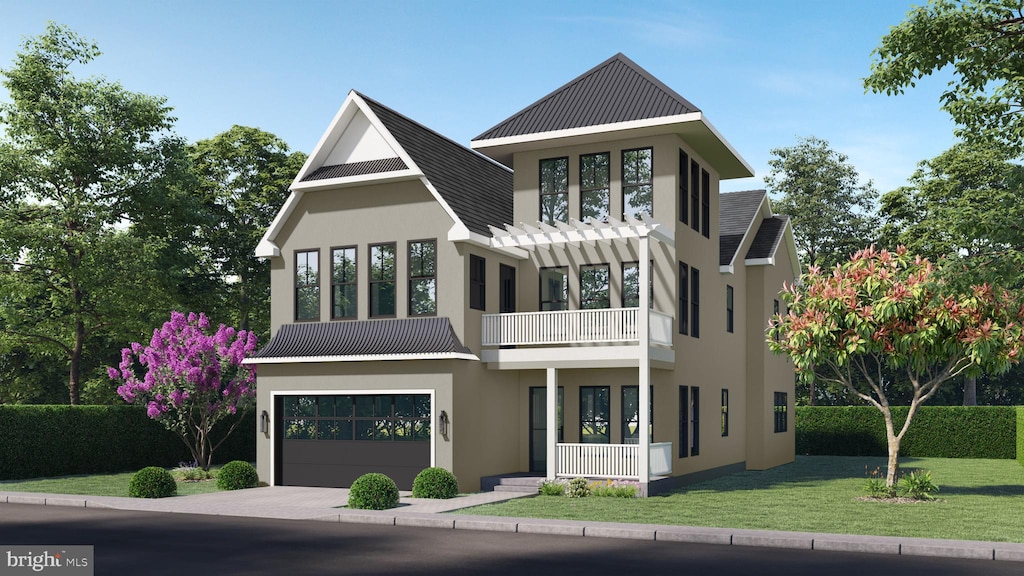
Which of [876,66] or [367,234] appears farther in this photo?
[367,234]

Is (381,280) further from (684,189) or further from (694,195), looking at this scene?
(694,195)

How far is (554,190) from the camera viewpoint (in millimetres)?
27203

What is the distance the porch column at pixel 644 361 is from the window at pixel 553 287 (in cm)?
380

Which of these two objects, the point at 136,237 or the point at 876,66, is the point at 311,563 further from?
the point at 136,237

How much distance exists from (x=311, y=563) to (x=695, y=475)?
15583mm

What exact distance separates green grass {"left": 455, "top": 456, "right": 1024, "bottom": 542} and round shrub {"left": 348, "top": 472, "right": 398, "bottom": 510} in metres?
1.76

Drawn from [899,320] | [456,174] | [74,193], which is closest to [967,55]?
[899,320]

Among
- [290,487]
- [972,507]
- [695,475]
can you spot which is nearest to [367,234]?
[290,487]

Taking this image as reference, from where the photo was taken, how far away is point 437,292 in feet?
83.6

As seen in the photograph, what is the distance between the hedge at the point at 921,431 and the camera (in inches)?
1598

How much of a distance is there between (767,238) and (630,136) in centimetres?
1028

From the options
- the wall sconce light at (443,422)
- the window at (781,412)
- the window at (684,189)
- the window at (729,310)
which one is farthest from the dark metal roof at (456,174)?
the window at (781,412)

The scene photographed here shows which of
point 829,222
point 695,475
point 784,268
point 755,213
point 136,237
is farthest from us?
point 829,222

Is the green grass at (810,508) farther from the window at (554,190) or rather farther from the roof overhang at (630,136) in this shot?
the roof overhang at (630,136)
